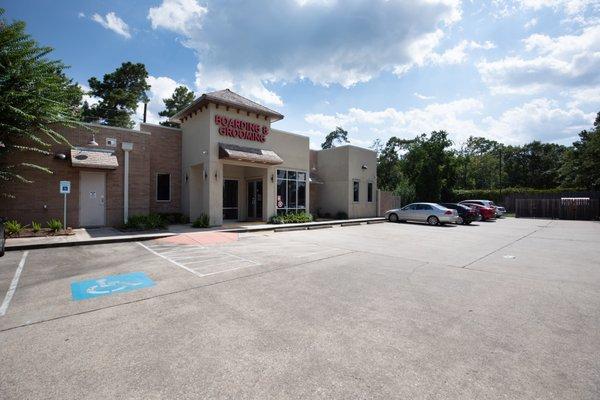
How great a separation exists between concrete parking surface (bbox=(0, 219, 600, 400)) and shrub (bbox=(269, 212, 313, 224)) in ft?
30.4

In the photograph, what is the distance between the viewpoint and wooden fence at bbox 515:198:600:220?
27328mm

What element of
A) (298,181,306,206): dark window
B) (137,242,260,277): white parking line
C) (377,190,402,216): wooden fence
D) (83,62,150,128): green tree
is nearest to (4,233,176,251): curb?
(137,242,260,277): white parking line

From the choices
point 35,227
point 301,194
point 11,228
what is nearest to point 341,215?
point 301,194

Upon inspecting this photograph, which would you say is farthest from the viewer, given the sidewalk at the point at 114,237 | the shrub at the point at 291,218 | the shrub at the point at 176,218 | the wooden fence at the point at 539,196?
the wooden fence at the point at 539,196

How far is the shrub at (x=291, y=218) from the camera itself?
17180mm

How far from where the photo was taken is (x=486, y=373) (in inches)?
120

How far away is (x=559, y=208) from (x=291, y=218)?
27.3 m

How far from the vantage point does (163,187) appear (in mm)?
17062

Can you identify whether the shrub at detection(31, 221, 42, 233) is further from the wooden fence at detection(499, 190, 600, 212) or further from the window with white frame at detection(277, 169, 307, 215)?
the wooden fence at detection(499, 190, 600, 212)

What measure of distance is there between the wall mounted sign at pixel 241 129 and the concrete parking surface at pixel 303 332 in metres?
9.23

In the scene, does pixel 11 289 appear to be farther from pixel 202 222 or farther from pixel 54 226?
pixel 202 222

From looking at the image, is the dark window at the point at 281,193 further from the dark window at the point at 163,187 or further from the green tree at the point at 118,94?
the green tree at the point at 118,94

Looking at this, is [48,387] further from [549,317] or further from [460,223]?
[460,223]

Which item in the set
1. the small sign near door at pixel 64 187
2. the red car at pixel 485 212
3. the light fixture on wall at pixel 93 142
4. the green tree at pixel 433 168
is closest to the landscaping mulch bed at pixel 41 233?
the small sign near door at pixel 64 187
